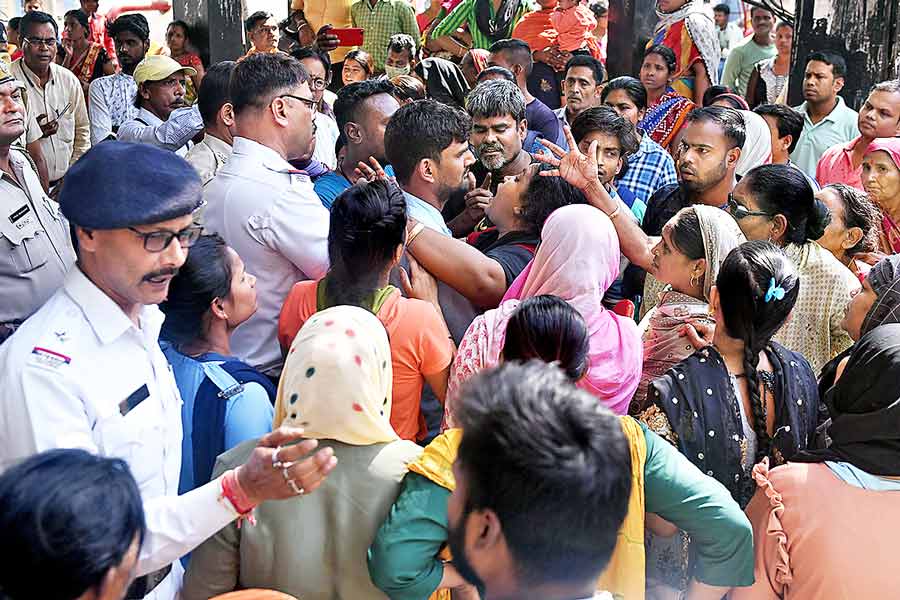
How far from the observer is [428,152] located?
306 cm

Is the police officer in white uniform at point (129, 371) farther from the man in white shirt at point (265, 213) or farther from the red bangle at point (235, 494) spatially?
the man in white shirt at point (265, 213)

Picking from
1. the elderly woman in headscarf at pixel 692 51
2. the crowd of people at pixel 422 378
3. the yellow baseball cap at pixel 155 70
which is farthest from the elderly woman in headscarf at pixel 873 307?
the elderly woman in headscarf at pixel 692 51

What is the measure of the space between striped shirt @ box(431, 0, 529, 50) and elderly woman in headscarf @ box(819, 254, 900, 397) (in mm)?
5204

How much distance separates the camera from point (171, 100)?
5.00m

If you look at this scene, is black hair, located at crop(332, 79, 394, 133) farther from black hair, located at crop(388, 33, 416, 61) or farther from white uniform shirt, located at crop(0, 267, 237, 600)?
black hair, located at crop(388, 33, 416, 61)

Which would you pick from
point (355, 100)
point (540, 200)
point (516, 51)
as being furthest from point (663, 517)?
point (516, 51)

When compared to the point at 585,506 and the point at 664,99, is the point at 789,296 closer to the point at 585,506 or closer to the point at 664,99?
the point at 585,506

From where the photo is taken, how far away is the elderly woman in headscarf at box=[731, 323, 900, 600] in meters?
1.88

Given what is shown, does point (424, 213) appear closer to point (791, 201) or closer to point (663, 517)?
point (791, 201)

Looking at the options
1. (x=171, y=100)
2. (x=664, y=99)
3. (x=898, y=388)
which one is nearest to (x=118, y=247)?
(x=898, y=388)

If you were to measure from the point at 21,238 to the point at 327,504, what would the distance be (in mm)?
1452

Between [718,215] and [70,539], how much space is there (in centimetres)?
210

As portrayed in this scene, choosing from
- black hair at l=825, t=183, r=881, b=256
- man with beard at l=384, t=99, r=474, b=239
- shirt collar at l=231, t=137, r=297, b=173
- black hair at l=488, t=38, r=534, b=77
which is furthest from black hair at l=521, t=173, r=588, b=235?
black hair at l=488, t=38, r=534, b=77

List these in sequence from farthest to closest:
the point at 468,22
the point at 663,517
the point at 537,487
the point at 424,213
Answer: the point at 468,22 → the point at 424,213 → the point at 663,517 → the point at 537,487
